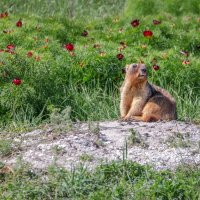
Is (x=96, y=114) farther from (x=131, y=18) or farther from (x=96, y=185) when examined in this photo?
(x=131, y=18)

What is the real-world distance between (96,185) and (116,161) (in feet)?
→ 1.65

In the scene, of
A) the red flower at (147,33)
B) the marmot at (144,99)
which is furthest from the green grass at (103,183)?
the red flower at (147,33)

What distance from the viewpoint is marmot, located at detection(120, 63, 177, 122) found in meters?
8.27

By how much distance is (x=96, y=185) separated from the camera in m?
6.31

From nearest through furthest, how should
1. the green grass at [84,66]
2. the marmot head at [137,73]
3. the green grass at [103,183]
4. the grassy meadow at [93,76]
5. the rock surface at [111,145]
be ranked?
1. the green grass at [103,183]
2. the grassy meadow at [93,76]
3. the rock surface at [111,145]
4. the marmot head at [137,73]
5. the green grass at [84,66]

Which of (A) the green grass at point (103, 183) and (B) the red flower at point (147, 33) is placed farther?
(B) the red flower at point (147, 33)

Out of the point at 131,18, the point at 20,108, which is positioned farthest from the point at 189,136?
the point at 131,18

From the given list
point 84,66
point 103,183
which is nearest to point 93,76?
point 84,66

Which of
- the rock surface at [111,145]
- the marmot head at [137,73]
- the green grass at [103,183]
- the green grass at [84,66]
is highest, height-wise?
the marmot head at [137,73]

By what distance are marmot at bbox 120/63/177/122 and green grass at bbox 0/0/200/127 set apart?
2.25 feet

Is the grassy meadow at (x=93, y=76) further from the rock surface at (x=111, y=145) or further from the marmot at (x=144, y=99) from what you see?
the marmot at (x=144, y=99)

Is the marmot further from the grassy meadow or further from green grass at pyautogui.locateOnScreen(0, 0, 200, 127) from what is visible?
green grass at pyautogui.locateOnScreen(0, 0, 200, 127)

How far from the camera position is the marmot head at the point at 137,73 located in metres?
8.21

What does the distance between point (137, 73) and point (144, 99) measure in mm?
308
